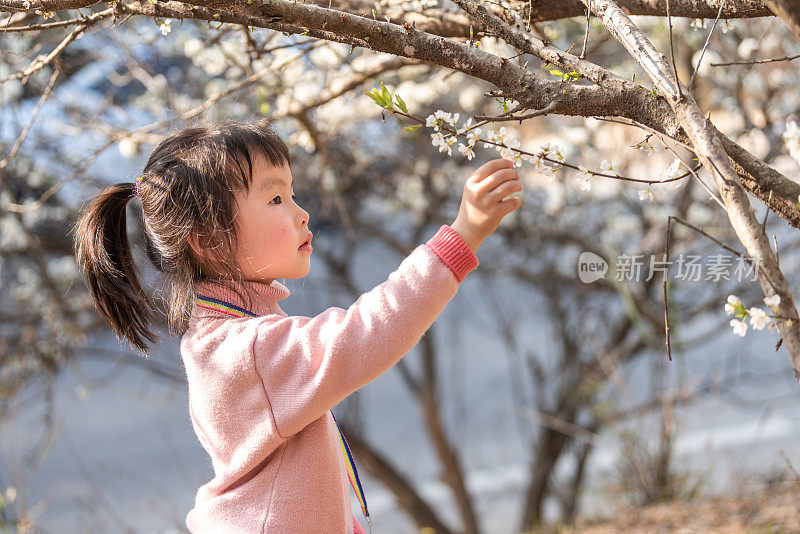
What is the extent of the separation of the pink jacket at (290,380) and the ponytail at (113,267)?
0.21 m

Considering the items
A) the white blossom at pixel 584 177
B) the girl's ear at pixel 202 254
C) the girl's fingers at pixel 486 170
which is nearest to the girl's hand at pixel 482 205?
the girl's fingers at pixel 486 170

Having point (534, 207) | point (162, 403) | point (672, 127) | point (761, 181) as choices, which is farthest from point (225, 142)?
point (534, 207)

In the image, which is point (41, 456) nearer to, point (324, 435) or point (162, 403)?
point (162, 403)

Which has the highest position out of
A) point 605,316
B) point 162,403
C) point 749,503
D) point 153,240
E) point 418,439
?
point 153,240

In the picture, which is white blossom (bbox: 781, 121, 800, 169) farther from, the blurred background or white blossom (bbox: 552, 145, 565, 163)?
Answer: the blurred background

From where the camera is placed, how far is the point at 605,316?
507 cm

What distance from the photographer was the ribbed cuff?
3.59 ft

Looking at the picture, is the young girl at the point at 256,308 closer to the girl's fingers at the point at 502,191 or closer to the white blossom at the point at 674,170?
the girl's fingers at the point at 502,191

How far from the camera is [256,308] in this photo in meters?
1.33

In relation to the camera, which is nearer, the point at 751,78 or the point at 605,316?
the point at 751,78

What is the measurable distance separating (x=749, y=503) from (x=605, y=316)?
2.13 meters

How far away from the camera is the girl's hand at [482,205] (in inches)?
43.8

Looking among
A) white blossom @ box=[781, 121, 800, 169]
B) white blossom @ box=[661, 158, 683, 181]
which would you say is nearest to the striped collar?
white blossom @ box=[661, 158, 683, 181]

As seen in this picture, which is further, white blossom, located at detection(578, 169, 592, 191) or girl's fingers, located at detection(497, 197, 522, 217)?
white blossom, located at detection(578, 169, 592, 191)
